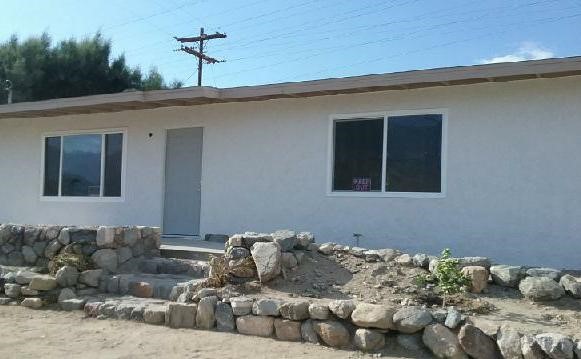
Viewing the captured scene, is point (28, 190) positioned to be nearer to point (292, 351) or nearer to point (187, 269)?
point (187, 269)

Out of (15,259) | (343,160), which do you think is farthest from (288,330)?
(15,259)

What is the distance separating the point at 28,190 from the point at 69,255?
18.6ft

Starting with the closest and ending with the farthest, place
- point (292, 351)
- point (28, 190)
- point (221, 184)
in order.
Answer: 1. point (292, 351)
2. point (221, 184)
3. point (28, 190)

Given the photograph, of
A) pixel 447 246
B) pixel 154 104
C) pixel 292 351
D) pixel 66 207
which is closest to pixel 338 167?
pixel 447 246

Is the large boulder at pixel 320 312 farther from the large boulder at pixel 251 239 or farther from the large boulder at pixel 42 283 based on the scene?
the large boulder at pixel 42 283

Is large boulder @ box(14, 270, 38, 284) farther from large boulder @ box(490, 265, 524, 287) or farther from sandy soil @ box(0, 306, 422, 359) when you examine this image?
large boulder @ box(490, 265, 524, 287)

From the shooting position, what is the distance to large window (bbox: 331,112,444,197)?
8750 mm

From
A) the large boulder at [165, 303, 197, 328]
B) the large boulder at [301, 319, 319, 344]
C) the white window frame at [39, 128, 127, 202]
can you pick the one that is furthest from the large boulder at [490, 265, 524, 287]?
the white window frame at [39, 128, 127, 202]

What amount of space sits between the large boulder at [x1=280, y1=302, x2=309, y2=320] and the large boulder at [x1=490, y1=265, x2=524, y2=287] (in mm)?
1960

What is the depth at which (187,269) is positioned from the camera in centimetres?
814

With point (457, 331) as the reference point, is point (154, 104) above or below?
above

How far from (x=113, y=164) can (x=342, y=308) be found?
7704mm

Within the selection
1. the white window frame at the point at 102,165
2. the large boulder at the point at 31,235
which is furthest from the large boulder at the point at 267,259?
the white window frame at the point at 102,165

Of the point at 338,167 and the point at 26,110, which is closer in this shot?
the point at 338,167
